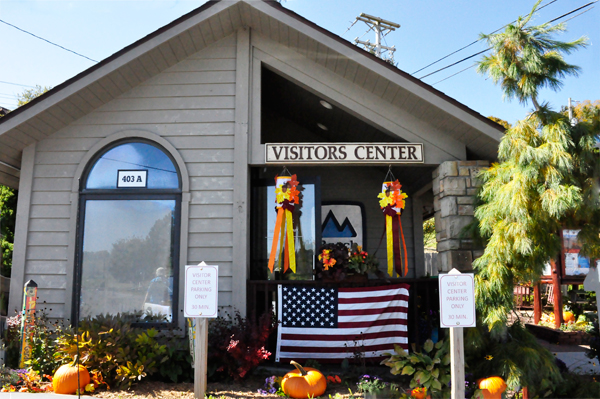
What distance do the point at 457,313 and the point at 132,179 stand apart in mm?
4944

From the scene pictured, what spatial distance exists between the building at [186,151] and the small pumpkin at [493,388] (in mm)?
1643

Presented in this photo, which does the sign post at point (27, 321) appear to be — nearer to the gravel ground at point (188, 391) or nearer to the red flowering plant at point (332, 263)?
the gravel ground at point (188, 391)

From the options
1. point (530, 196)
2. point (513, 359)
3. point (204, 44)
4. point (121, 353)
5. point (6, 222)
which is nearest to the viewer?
point (530, 196)

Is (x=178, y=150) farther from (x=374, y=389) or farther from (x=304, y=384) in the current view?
(x=374, y=389)

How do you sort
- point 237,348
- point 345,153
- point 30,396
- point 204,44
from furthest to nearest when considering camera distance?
point 204,44
point 345,153
point 237,348
point 30,396

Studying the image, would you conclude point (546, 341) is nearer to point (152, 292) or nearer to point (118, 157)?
point (152, 292)

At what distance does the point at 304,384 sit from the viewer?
224 inches

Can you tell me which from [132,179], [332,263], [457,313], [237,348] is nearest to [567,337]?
[332,263]

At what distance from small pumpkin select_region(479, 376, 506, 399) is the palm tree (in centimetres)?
327

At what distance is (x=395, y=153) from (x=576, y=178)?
2403 mm

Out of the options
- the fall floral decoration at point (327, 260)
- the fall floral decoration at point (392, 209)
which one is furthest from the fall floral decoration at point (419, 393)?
the fall floral decoration at point (392, 209)

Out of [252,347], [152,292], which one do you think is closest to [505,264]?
[252,347]

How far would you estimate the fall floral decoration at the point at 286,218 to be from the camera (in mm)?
7297

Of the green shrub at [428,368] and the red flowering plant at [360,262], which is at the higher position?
the red flowering plant at [360,262]
